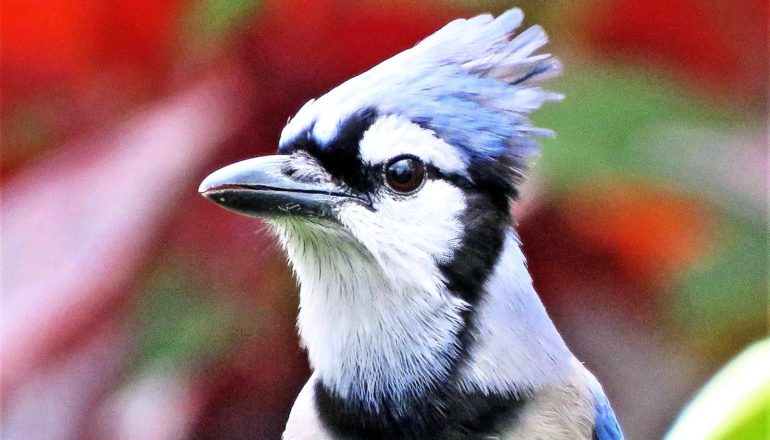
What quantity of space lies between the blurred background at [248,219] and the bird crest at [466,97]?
10cm

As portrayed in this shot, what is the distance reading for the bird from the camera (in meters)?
0.58

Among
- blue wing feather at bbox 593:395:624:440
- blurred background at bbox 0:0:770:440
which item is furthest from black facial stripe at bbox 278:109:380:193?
blue wing feather at bbox 593:395:624:440

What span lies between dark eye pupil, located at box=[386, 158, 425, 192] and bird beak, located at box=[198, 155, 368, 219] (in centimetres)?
3

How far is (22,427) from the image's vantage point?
758mm

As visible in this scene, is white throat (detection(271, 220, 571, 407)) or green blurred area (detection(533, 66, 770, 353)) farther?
green blurred area (detection(533, 66, 770, 353))

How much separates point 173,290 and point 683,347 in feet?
1.62

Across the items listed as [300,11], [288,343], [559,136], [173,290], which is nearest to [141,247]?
[173,290]

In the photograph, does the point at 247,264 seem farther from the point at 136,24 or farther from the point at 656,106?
the point at 656,106

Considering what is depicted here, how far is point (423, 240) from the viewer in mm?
588

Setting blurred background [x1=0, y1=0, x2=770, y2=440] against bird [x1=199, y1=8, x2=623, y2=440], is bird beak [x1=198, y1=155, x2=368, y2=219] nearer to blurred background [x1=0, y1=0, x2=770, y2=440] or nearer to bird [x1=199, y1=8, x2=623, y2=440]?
bird [x1=199, y1=8, x2=623, y2=440]

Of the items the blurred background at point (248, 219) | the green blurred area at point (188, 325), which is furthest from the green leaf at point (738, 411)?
the green blurred area at point (188, 325)

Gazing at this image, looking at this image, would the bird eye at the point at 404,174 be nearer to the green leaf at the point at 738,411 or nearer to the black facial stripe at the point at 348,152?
the black facial stripe at the point at 348,152

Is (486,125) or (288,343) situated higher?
(486,125)

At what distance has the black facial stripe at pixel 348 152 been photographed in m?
0.57
